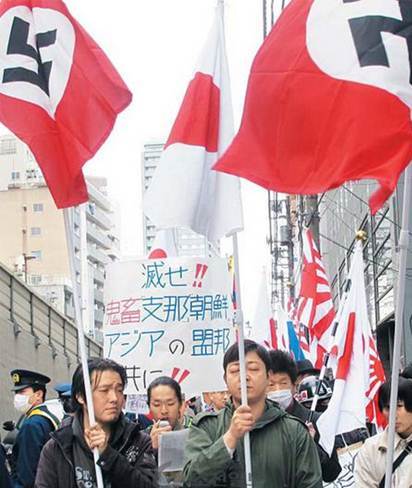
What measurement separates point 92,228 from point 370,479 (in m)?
97.9

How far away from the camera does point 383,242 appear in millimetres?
23406

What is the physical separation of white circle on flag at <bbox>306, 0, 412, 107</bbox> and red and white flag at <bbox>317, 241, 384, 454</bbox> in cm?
319

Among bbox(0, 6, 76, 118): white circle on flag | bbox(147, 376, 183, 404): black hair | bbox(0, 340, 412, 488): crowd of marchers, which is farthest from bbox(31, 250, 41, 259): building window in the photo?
bbox(0, 6, 76, 118): white circle on flag

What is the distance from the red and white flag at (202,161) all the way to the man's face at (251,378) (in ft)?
2.13

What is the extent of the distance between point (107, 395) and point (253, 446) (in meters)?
0.87

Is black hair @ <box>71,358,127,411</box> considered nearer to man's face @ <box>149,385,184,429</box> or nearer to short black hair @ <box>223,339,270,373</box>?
short black hair @ <box>223,339,270,373</box>

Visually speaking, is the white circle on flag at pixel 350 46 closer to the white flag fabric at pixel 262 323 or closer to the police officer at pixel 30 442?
the police officer at pixel 30 442

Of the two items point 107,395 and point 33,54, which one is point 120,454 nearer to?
point 107,395

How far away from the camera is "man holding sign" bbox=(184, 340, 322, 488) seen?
4957mm

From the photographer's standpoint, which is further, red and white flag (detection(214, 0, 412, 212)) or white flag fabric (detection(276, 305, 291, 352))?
white flag fabric (detection(276, 305, 291, 352))


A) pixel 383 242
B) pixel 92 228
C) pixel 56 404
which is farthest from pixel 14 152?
pixel 56 404

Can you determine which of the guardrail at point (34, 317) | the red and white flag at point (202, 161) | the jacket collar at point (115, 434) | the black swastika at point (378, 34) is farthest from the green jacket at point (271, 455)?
the guardrail at point (34, 317)

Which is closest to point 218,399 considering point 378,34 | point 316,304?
point 316,304

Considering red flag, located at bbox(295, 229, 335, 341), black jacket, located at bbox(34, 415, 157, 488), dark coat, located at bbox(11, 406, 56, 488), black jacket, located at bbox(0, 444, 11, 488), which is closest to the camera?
black jacket, located at bbox(0, 444, 11, 488)
